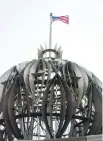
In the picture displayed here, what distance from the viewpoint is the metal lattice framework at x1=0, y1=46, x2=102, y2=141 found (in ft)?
99.8

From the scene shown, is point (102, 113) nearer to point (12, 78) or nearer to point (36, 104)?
point (36, 104)

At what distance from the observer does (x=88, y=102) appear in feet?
107

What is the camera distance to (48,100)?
32.0m

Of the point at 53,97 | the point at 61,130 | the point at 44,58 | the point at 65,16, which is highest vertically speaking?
the point at 65,16

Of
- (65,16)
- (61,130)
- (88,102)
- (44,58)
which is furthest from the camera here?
(65,16)

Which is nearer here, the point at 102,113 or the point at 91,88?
the point at 102,113

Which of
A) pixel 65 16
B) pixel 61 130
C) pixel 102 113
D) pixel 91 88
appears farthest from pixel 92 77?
pixel 65 16

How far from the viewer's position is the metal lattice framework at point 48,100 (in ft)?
99.8

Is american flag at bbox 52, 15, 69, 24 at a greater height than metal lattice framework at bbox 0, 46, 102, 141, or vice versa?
american flag at bbox 52, 15, 69, 24

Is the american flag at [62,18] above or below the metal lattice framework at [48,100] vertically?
above

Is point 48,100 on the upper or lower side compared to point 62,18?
lower

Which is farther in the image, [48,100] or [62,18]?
[62,18]

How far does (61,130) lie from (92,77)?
21.7 feet

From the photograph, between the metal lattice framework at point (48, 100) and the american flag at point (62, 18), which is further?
the american flag at point (62, 18)
